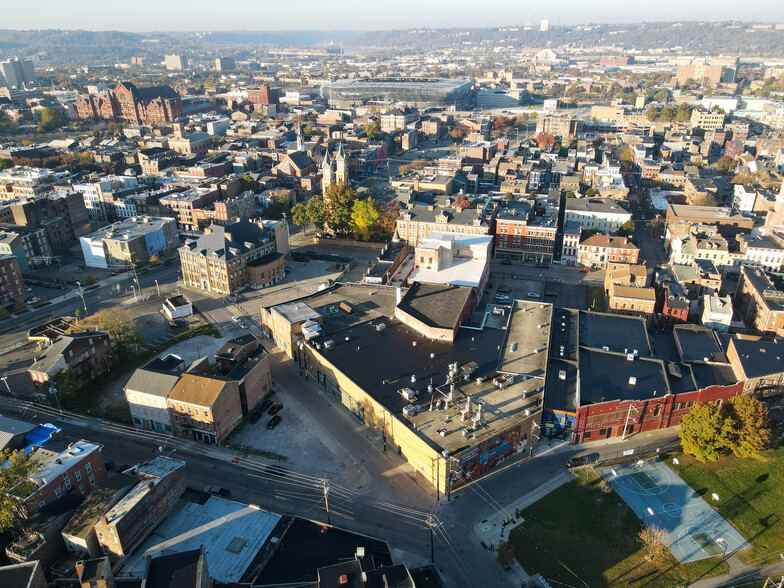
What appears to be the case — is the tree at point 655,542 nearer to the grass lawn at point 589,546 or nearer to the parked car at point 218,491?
the grass lawn at point 589,546

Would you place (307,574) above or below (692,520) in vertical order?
above

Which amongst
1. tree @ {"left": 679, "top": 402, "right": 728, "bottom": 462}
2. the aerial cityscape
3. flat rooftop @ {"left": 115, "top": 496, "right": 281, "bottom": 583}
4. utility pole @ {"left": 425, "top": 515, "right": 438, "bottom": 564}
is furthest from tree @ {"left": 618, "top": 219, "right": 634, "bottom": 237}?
→ flat rooftop @ {"left": 115, "top": 496, "right": 281, "bottom": 583}

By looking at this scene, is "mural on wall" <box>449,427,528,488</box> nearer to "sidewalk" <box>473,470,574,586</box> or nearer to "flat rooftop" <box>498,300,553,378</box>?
"sidewalk" <box>473,470,574,586</box>

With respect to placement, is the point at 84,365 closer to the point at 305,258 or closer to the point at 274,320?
the point at 274,320

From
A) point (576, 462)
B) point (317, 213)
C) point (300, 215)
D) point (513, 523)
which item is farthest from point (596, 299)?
point (300, 215)

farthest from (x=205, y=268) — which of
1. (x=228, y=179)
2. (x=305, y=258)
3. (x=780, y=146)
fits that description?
(x=780, y=146)

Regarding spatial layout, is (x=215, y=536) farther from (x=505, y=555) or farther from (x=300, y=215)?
(x=300, y=215)
